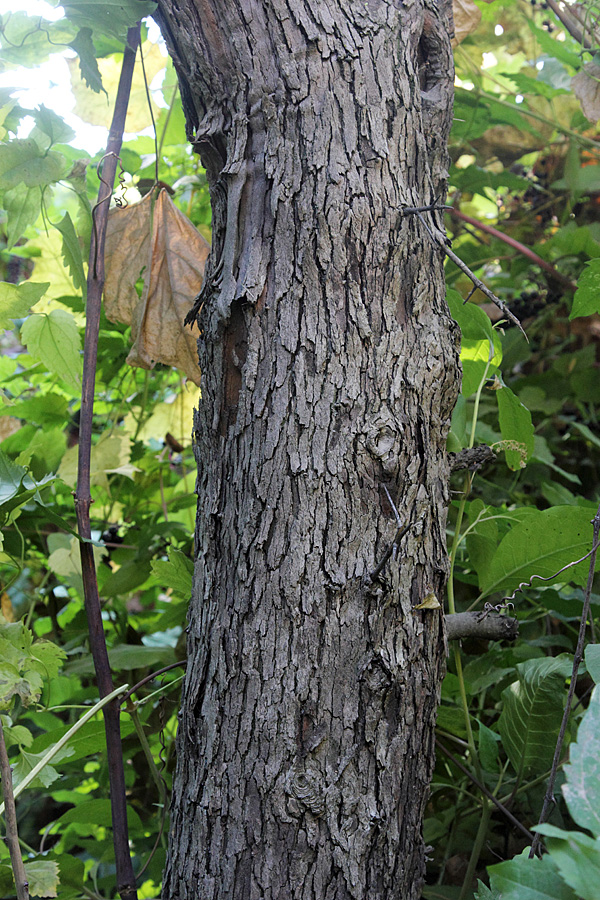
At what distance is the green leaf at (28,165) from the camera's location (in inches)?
29.1

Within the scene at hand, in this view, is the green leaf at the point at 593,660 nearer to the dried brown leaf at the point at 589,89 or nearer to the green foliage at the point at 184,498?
the green foliage at the point at 184,498

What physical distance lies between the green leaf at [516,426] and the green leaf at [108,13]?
586 millimetres

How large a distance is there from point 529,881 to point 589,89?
1031 millimetres

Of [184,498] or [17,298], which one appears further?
[184,498]

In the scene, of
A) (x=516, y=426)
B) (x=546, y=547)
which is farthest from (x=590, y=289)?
(x=546, y=547)

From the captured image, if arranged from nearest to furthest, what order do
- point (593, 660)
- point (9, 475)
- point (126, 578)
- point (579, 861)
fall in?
point (579, 861) → point (593, 660) → point (9, 475) → point (126, 578)

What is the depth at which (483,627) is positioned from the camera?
679 mm

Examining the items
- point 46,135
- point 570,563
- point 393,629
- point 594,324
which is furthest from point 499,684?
point 46,135

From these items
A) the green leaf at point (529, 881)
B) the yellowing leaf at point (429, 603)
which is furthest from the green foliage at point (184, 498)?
the yellowing leaf at point (429, 603)

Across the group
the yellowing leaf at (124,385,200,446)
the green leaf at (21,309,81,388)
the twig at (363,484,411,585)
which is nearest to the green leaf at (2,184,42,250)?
the green leaf at (21,309,81,388)

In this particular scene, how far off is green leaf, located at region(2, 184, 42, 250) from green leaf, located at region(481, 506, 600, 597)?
711 millimetres

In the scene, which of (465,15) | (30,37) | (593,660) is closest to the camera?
(593,660)

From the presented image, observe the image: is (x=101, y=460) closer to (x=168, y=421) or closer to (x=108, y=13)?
(x=168, y=421)

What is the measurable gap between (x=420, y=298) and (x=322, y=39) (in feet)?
0.81
